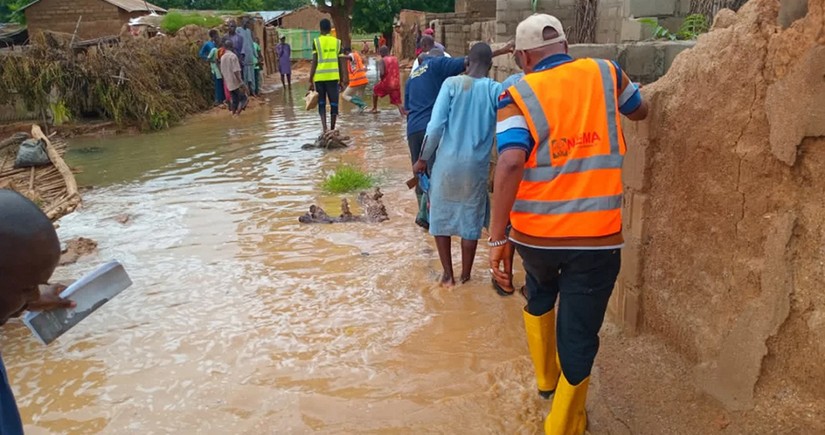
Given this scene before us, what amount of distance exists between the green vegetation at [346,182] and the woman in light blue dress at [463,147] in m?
3.28

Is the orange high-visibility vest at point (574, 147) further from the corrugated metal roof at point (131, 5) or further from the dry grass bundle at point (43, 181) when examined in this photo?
the corrugated metal roof at point (131, 5)

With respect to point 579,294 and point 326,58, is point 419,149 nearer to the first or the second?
point 579,294

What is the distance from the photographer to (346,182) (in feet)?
25.0

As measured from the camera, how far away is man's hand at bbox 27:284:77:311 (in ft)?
6.05

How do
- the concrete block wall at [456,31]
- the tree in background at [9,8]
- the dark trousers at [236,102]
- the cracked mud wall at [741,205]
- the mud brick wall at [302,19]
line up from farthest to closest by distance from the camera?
the mud brick wall at [302,19]
the tree in background at [9,8]
the dark trousers at [236,102]
the concrete block wall at [456,31]
the cracked mud wall at [741,205]

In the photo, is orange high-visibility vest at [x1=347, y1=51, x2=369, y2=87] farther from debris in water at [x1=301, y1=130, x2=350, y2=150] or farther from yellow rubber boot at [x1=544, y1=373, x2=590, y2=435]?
yellow rubber boot at [x1=544, y1=373, x2=590, y2=435]

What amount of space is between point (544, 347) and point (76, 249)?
4.64 metres

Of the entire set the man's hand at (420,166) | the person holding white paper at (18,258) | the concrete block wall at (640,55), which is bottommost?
the man's hand at (420,166)

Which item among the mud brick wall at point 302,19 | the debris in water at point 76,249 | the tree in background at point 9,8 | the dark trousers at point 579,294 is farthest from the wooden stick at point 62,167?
the mud brick wall at point 302,19

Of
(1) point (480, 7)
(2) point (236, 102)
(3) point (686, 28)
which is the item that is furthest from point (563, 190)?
(1) point (480, 7)

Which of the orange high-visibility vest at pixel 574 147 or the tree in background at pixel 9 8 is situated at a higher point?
the tree in background at pixel 9 8

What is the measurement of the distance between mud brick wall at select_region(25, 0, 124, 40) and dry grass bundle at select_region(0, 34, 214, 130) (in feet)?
37.9

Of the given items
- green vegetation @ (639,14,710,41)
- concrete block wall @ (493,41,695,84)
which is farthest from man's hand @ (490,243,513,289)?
green vegetation @ (639,14,710,41)

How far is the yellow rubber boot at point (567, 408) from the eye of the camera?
2701 millimetres
